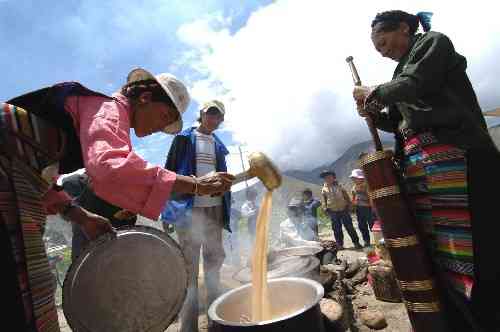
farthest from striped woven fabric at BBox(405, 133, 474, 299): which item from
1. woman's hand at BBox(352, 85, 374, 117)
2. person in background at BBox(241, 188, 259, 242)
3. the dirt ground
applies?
person in background at BBox(241, 188, 259, 242)

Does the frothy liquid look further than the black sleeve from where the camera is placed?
Yes

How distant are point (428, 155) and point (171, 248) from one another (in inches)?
83.1

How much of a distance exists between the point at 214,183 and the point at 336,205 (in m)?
9.45

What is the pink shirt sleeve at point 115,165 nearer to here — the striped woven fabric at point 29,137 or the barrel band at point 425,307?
the striped woven fabric at point 29,137

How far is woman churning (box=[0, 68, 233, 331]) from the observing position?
129 cm

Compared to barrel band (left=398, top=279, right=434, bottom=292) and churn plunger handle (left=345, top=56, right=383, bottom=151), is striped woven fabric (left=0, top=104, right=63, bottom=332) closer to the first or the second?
barrel band (left=398, top=279, right=434, bottom=292)

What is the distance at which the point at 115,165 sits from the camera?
1.47 meters

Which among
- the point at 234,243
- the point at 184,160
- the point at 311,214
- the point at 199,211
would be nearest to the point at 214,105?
the point at 184,160

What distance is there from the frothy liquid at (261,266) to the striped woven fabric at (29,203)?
1779 millimetres

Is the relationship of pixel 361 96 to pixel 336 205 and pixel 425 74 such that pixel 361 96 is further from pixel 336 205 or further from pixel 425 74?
pixel 336 205

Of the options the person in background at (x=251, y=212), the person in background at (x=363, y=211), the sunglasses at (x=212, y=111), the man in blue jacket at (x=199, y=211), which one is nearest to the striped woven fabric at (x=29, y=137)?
the man in blue jacket at (x=199, y=211)

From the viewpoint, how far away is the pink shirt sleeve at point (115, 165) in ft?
4.85

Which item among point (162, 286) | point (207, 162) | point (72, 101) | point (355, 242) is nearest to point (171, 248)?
point (162, 286)

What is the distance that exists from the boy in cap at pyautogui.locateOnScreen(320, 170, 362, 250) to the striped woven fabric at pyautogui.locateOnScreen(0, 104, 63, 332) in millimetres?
9996
